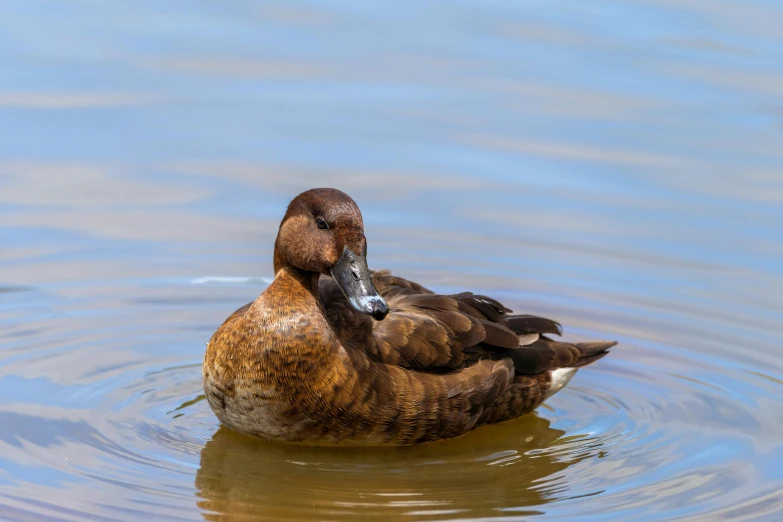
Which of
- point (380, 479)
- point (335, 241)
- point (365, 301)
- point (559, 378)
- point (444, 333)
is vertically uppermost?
point (335, 241)

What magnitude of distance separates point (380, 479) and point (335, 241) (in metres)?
1.40

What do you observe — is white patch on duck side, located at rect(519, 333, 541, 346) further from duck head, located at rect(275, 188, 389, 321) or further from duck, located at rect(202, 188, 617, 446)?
duck head, located at rect(275, 188, 389, 321)

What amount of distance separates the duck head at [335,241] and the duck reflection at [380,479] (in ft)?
2.96

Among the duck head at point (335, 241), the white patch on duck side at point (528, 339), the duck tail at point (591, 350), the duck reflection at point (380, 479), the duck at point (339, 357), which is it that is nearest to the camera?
the duck reflection at point (380, 479)

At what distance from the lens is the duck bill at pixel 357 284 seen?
331 inches

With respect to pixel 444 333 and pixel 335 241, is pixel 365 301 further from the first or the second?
pixel 444 333

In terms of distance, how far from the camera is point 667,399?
31.0 feet

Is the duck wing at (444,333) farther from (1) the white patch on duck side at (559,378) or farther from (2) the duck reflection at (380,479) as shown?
(2) the duck reflection at (380,479)

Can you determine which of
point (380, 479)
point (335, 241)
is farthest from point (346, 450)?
point (335, 241)

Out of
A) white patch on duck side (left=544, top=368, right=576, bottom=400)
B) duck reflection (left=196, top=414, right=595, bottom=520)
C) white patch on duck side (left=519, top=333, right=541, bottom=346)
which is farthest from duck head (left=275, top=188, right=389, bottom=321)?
white patch on duck side (left=544, top=368, right=576, bottom=400)

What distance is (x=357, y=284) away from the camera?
27.8 feet

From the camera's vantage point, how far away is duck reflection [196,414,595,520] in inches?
303

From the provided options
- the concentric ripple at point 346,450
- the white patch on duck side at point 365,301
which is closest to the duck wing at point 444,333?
the white patch on duck side at point 365,301

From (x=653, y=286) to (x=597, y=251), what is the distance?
66 centimetres
